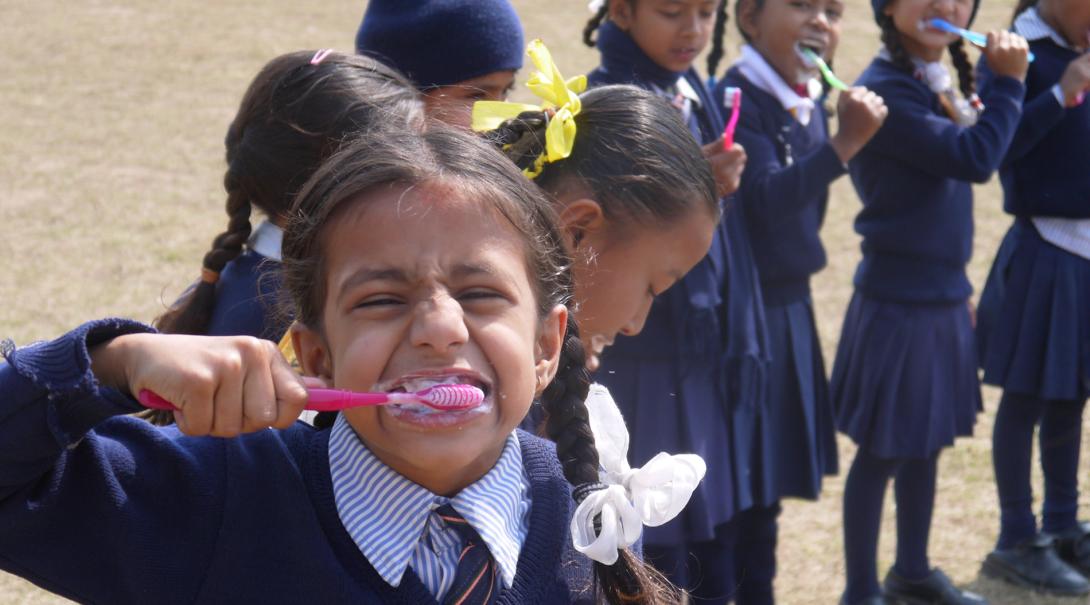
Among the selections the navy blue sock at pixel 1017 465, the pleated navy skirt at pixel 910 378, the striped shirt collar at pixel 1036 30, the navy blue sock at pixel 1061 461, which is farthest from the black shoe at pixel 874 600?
the striped shirt collar at pixel 1036 30

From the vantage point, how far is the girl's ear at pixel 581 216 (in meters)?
1.88

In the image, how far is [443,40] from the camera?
247 centimetres

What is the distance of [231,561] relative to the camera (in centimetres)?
120

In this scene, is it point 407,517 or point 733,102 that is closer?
point 407,517

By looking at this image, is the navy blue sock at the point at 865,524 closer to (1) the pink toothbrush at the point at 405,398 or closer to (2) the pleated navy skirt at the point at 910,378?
(2) the pleated navy skirt at the point at 910,378

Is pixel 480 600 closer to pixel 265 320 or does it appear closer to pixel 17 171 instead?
pixel 265 320

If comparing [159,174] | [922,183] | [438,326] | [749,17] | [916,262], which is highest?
[438,326]

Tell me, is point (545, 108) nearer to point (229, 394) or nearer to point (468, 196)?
point (468, 196)

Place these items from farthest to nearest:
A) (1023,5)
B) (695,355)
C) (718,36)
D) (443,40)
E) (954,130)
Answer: (1023,5) < (718,36) < (954,130) < (695,355) < (443,40)

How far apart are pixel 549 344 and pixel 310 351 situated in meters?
0.24

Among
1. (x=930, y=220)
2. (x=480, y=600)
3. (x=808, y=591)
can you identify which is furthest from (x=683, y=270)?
(x=808, y=591)

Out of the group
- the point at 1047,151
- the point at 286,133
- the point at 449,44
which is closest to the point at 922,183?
the point at 1047,151

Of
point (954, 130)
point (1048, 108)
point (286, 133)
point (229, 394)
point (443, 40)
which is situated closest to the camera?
point (229, 394)

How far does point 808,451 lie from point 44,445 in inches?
80.8
